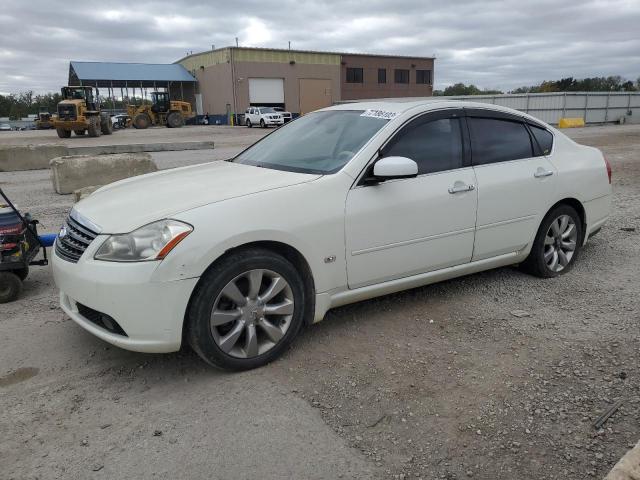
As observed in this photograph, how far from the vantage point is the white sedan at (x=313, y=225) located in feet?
9.87

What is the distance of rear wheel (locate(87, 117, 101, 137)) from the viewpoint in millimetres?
30034

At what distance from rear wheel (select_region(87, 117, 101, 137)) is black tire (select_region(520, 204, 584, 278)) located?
97.4 ft

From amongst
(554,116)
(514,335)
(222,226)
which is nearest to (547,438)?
(514,335)

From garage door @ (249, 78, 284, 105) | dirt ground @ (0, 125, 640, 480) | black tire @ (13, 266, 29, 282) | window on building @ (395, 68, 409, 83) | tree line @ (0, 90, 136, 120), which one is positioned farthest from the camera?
tree line @ (0, 90, 136, 120)

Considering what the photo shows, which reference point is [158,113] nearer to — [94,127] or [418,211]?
[94,127]

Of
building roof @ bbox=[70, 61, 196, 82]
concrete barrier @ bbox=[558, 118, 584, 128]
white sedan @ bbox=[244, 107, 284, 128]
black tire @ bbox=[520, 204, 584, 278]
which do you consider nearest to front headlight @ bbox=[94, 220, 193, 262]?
black tire @ bbox=[520, 204, 584, 278]

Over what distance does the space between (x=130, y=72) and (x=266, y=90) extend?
1372 centimetres

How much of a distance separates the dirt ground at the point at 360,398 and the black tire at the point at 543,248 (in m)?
0.39

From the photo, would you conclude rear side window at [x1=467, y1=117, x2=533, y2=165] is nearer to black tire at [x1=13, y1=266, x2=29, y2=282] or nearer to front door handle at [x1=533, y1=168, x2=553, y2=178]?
front door handle at [x1=533, y1=168, x2=553, y2=178]

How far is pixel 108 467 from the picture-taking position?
2473 millimetres

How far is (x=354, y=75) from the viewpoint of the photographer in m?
62.1

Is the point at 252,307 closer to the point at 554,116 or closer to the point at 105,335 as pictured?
the point at 105,335

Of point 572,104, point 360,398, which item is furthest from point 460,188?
point 572,104

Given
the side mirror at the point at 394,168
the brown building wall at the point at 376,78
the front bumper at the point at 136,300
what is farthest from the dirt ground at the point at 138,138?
the brown building wall at the point at 376,78
